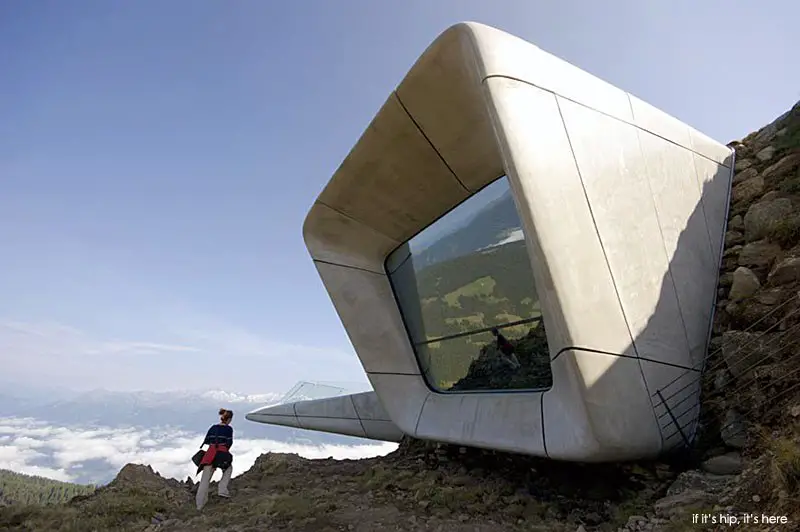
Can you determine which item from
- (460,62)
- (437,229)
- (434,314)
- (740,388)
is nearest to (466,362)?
(434,314)

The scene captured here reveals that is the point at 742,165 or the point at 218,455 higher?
the point at 742,165

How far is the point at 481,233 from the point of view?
8.12m

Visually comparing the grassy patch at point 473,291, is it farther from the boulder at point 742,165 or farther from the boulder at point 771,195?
the boulder at point 742,165

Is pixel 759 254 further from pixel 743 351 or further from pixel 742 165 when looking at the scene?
pixel 742 165

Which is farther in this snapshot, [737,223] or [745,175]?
[745,175]

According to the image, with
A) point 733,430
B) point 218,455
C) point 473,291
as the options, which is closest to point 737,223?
point 733,430

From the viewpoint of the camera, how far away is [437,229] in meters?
9.38

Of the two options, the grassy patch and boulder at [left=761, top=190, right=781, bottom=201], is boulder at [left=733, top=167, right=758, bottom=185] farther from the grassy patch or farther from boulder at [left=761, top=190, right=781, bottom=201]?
the grassy patch

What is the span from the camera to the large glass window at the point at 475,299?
7.31 metres

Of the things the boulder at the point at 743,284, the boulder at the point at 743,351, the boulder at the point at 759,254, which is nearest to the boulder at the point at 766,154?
the boulder at the point at 759,254

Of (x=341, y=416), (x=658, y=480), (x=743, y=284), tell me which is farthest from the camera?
(x=341, y=416)

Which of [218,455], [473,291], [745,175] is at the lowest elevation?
[218,455]

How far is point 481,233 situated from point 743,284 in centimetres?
407

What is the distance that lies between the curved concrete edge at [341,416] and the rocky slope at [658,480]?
3888mm
